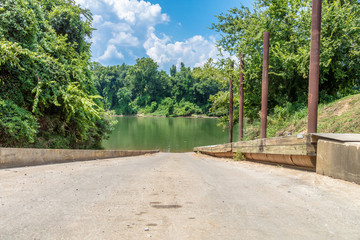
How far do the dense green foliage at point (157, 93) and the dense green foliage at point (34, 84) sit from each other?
8103 centimetres

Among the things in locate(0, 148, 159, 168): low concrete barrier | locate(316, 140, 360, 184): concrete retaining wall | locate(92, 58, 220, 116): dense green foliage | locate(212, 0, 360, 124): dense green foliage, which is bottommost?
locate(0, 148, 159, 168): low concrete barrier

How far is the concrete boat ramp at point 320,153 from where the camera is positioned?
3443mm

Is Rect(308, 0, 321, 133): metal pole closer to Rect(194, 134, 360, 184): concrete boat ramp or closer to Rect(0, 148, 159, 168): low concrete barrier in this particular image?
Rect(194, 134, 360, 184): concrete boat ramp

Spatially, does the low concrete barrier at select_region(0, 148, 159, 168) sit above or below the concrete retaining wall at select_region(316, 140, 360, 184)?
below

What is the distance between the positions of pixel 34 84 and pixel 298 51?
13952 millimetres

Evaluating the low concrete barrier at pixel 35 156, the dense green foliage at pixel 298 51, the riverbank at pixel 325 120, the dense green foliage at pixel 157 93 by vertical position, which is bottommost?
the low concrete barrier at pixel 35 156

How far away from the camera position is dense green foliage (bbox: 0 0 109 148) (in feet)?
26.9

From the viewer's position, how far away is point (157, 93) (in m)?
103

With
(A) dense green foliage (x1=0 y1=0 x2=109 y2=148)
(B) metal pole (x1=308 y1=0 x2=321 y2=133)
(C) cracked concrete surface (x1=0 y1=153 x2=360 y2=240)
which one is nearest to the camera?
(C) cracked concrete surface (x1=0 y1=153 x2=360 y2=240)

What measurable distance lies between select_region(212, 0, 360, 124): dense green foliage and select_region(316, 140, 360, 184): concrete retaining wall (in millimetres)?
10364

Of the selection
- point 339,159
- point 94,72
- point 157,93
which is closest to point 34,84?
point 94,72

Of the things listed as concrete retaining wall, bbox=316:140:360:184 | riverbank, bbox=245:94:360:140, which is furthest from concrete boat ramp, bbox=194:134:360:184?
riverbank, bbox=245:94:360:140

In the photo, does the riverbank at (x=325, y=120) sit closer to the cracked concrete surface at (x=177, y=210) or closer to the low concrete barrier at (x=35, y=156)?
the cracked concrete surface at (x=177, y=210)

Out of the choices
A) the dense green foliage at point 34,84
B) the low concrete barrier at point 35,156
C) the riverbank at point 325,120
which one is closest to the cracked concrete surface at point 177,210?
the low concrete barrier at point 35,156
